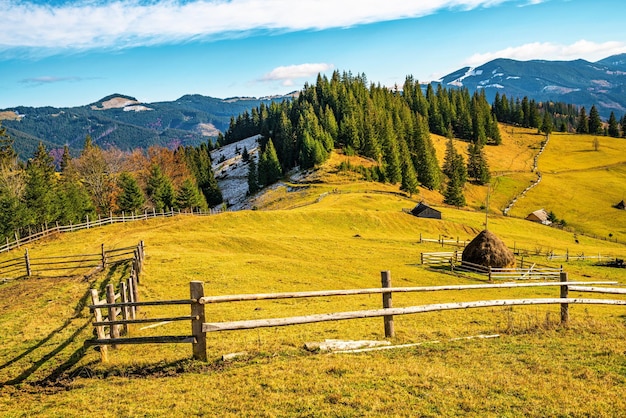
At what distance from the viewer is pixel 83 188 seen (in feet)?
258

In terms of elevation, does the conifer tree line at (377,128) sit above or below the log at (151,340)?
above

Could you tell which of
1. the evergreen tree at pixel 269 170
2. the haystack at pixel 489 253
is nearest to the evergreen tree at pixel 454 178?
the evergreen tree at pixel 269 170

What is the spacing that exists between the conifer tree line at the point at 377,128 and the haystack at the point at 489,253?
55.7 metres

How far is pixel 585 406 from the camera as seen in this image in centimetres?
764

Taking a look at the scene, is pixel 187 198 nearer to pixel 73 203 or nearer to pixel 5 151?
pixel 73 203

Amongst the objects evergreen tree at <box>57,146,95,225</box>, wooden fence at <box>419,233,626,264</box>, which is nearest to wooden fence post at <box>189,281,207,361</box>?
wooden fence at <box>419,233,626,264</box>

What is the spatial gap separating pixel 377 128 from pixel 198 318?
4757 inches

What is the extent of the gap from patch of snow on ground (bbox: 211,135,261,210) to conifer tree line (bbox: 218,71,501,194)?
7.81m

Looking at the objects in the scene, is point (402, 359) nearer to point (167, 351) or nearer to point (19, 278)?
point (167, 351)

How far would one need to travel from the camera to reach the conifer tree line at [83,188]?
63.1 metres

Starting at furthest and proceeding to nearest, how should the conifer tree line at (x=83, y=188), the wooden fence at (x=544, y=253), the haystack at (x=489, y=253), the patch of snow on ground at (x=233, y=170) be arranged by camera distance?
the patch of snow on ground at (x=233, y=170)
the conifer tree line at (x=83, y=188)
the wooden fence at (x=544, y=253)
the haystack at (x=489, y=253)

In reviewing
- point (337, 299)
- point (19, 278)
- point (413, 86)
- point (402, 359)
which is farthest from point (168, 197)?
point (413, 86)

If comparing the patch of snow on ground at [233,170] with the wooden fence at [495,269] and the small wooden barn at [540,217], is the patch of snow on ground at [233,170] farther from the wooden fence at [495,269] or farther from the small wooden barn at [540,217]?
the wooden fence at [495,269]

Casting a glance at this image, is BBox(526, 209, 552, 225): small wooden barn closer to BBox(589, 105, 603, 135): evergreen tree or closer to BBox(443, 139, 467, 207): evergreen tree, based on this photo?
BBox(443, 139, 467, 207): evergreen tree
